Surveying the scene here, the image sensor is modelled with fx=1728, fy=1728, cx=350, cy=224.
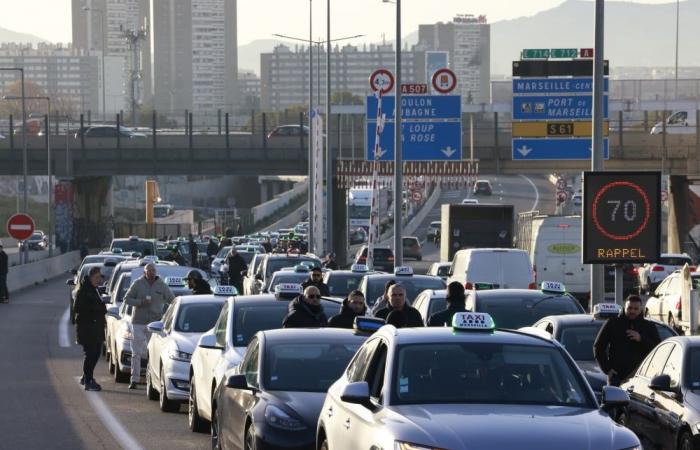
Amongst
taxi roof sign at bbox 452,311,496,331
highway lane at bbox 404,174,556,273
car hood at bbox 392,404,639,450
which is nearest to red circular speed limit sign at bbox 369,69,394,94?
taxi roof sign at bbox 452,311,496,331

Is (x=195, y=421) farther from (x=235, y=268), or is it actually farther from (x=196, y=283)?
(x=235, y=268)

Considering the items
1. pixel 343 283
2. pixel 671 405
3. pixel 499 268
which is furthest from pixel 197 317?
pixel 499 268

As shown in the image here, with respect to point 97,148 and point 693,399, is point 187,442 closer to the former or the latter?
point 693,399

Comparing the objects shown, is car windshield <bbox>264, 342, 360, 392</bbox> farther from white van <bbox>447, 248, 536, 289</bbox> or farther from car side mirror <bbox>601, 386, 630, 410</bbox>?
white van <bbox>447, 248, 536, 289</bbox>

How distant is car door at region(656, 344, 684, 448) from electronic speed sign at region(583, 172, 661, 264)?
6.02 m

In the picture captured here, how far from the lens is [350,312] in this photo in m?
17.2

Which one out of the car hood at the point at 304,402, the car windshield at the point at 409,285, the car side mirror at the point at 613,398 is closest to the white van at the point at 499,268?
the car windshield at the point at 409,285

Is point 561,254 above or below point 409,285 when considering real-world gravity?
below

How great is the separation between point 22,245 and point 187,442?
5002 cm

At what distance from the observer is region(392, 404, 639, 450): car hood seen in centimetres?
873

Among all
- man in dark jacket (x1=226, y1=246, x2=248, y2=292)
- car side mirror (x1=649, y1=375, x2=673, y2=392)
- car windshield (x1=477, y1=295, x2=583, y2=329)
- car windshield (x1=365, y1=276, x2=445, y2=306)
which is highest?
car side mirror (x1=649, y1=375, x2=673, y2=392)

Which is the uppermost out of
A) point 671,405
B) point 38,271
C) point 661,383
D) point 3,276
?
point 661,383

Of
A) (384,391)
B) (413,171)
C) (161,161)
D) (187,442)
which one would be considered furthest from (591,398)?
(161,161)

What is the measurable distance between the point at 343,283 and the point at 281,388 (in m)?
A: 16.8
